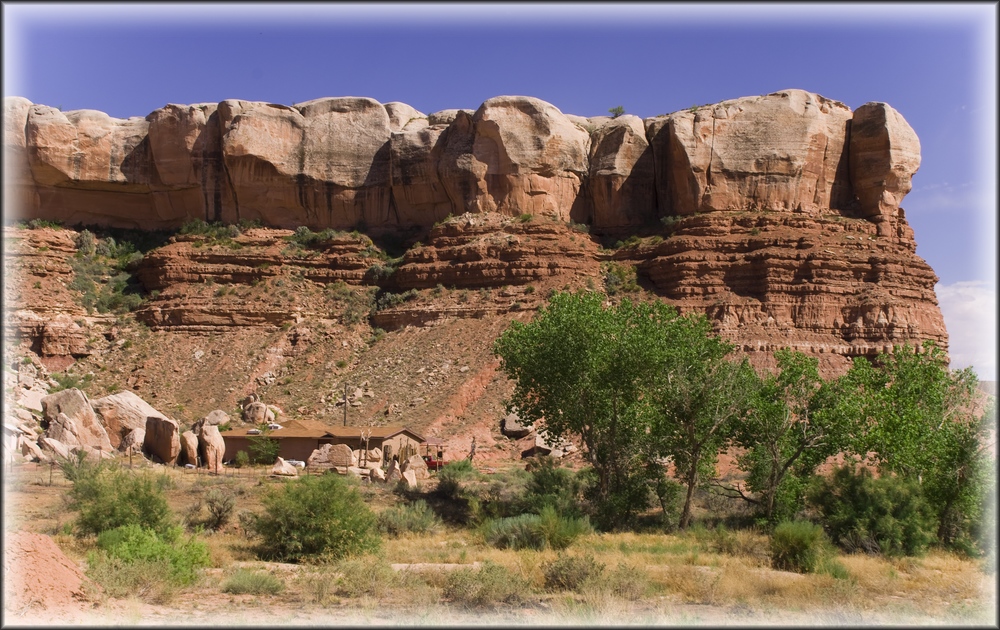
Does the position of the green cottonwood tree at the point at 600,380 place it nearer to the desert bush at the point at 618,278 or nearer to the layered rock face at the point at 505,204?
the layered rock face at the point at 505,204

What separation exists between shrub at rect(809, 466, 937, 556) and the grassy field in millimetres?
815

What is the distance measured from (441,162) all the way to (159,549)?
151 feet

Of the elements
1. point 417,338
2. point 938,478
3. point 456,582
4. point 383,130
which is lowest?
point 456,582

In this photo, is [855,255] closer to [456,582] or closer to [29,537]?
[456,582]

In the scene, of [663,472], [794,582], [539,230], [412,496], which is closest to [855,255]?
[539,230]

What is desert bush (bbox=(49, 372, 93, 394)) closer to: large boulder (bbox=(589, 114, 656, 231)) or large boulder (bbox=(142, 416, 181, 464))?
large boulder (bbox=(142, 416, 181, 464))

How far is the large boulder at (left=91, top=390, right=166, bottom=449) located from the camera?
3847 cm

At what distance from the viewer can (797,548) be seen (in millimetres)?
19641

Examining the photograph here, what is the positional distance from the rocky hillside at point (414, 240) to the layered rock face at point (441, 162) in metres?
0.14

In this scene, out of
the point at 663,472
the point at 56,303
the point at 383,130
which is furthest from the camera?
the point at 383,130

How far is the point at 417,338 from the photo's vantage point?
2073 inches

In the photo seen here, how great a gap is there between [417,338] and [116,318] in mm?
19025

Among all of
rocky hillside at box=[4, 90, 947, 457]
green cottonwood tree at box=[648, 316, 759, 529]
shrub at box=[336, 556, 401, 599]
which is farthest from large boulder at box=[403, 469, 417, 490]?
shrub at box=[336, 556, 401, 599]

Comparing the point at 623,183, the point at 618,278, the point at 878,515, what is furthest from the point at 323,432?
the point at 623,183
